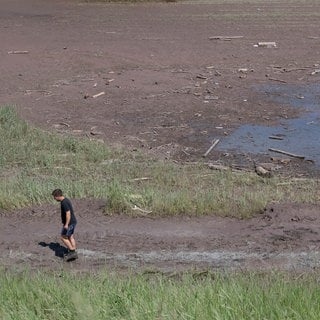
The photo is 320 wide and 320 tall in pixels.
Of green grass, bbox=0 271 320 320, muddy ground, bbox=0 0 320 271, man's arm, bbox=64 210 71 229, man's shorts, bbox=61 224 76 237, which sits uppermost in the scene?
green grass, bbox=0 271 320 320

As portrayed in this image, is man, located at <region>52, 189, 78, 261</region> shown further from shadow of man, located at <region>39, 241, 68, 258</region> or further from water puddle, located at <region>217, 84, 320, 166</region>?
water puddle, located at <region>217, 84, 320, 166</region>

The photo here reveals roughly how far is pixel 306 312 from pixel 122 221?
5395mm

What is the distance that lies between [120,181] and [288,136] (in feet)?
16.9

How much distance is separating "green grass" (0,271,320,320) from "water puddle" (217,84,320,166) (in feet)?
28.6

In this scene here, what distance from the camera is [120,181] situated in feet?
43.8

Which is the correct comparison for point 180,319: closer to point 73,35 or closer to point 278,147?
point 278,147

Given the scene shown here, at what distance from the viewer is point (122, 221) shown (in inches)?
435

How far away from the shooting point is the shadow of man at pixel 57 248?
1009cm

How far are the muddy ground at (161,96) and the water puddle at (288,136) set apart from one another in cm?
31

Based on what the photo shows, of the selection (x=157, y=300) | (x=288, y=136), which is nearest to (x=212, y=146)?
(x=288, y=136)

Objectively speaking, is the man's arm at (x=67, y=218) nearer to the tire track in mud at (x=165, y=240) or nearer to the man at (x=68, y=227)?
the man at (x=68, y=227)

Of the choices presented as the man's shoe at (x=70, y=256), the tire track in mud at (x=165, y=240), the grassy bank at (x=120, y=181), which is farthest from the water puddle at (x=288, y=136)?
the man's shoe at (x=70, y=256)

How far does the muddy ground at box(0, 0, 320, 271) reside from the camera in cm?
1019

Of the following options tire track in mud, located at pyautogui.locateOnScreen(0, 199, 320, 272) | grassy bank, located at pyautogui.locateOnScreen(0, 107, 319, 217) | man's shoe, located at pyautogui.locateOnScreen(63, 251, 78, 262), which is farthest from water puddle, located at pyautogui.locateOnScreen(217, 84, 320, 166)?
man's shoe, located at pyautogui.locateOnScreen(63, 251, 78, 262)
